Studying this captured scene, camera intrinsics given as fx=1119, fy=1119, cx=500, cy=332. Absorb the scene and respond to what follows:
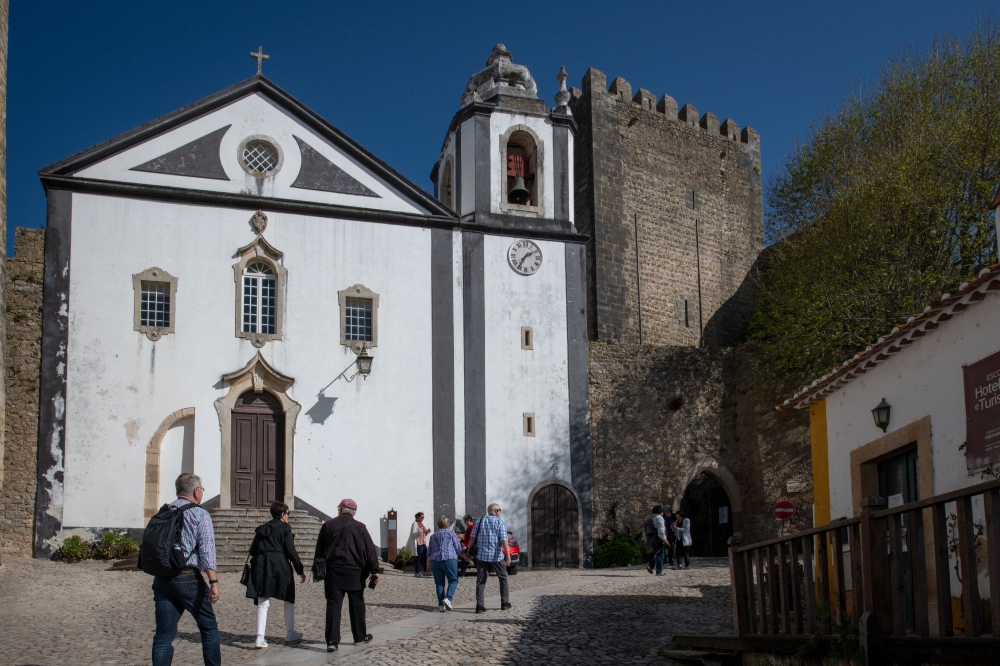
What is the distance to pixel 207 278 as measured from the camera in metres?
20.3

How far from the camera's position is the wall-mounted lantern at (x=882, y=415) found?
1025 centimetres

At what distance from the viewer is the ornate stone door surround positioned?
1969 centimetres

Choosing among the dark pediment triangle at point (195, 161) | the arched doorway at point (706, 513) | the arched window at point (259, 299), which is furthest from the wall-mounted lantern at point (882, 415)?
the arched doorway at point (706, 513)

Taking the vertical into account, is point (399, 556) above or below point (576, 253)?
below

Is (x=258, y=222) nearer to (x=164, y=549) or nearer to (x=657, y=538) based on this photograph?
(x=657, y=538)

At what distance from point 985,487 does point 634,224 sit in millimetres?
28498

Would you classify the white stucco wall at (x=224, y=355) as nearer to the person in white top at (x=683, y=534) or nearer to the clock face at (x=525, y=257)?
the clock face at (x=525, y=257)

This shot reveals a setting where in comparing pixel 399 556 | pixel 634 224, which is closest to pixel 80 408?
pixel 399 556

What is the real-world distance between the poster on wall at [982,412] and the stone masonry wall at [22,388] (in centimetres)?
1523

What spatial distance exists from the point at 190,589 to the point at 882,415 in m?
6.28

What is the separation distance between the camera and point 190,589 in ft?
25.4

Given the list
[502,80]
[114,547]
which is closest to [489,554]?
[114,547]

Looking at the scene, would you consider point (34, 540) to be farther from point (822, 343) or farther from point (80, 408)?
point (822, 343)

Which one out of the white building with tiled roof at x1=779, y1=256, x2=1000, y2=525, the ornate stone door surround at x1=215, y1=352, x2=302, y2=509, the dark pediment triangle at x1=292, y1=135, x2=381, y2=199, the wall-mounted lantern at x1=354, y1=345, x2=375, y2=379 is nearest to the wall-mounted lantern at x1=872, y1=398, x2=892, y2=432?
the white building with tiled roof at x1=779, y1=256, x2=1000, y2=525
